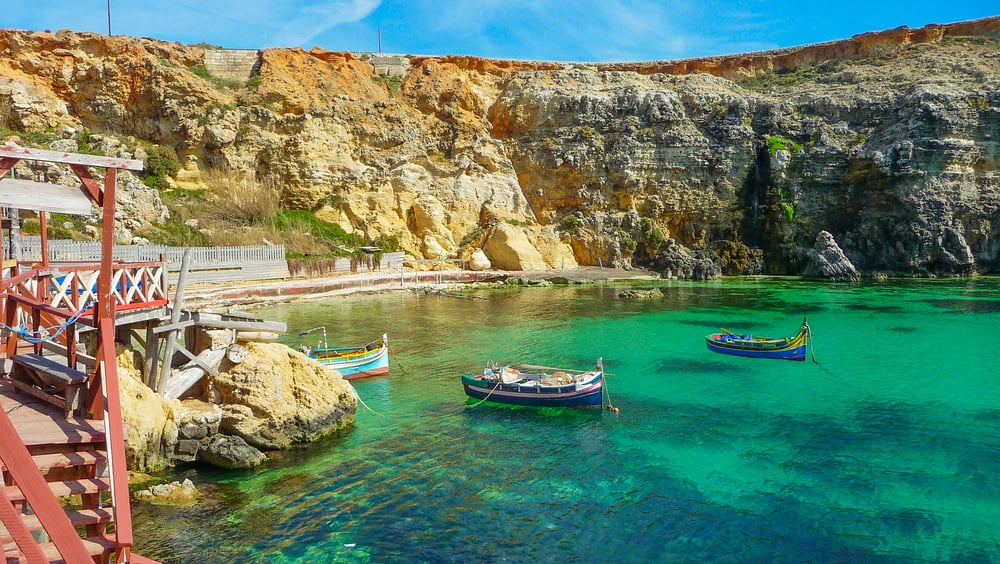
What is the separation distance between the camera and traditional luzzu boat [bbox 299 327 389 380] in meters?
21.0

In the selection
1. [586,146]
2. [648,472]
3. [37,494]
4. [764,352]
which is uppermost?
[586,146]

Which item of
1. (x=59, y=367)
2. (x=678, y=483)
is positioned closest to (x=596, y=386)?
(x=678, y=483)

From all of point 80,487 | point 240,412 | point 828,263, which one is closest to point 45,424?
point 80,487

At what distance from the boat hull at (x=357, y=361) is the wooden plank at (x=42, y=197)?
13979 millimetres

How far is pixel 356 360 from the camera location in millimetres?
21234

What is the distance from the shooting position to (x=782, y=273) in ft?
200

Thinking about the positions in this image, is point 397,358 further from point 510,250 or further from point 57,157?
point 510,250

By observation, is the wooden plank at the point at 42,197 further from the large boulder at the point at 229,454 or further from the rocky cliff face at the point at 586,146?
the rocky cliff face at the point at 586,146

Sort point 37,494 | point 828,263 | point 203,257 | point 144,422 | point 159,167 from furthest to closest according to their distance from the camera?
1. point 828,263
2. point 159,167
3. point 203,257
4. point 144,422
5. point 37,494

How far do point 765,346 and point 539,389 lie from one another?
11492 millimetres

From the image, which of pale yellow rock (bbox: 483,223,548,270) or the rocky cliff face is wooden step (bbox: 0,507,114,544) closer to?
the rocky cliff face

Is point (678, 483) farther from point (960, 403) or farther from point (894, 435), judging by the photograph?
point (960, 403)

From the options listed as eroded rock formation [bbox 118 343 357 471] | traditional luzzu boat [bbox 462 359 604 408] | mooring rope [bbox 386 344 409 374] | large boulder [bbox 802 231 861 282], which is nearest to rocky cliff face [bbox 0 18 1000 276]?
large boulder [bbox 802 231 861 282]

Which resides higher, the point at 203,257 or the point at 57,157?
the point at 57,157
